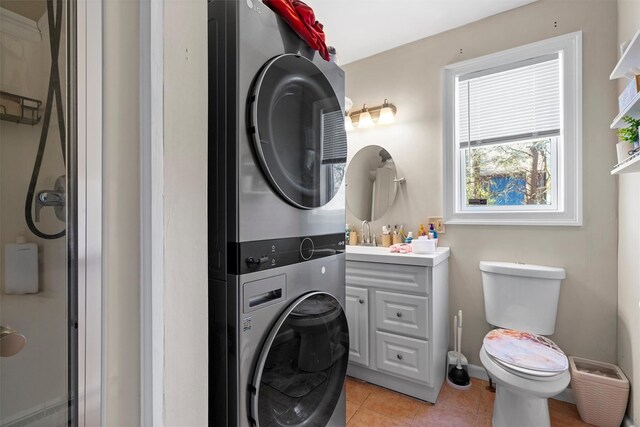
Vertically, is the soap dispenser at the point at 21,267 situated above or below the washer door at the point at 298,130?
below

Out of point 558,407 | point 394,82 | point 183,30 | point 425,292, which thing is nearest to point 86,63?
point 183,30

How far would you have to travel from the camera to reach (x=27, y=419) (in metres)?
0.53

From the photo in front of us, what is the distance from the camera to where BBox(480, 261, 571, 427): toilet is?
51.4 inches

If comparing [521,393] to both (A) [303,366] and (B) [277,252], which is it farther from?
(B) [277,252]

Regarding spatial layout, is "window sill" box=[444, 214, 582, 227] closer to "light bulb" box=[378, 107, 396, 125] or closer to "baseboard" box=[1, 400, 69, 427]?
"light bulb" box=[378, 107, 396, 125]

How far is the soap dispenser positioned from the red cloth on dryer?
916 mm

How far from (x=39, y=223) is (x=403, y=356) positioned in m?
1.83

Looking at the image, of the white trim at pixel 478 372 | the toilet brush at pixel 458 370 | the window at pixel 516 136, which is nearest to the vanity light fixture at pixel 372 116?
the window at pixel 516 136

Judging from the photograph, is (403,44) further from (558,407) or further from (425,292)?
(558,407)

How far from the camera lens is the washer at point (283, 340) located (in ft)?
2.68

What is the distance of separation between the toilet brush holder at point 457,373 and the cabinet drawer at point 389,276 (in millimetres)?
658

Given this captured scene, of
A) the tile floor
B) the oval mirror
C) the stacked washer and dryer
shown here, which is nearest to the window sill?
the oval mirror

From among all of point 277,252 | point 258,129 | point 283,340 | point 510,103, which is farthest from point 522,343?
point 258,129

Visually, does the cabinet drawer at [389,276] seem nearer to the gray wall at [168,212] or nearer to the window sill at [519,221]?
the window sill at [519,221]
